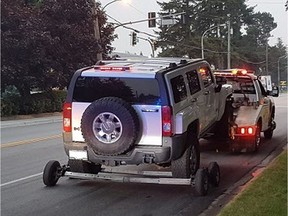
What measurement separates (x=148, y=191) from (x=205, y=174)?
102cm

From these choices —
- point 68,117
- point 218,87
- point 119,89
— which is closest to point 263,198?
point 119,89

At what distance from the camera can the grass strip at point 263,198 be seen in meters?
5.74

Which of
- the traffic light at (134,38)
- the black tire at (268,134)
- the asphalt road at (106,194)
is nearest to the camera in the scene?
the asphalt road at (106,194)

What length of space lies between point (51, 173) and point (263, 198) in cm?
342

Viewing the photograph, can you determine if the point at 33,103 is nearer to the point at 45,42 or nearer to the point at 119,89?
the point at 45,42

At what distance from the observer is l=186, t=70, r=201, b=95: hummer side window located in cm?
803

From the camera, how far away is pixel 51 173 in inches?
309

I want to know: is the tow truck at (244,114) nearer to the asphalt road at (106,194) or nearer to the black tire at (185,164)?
the asphalt road at (106,194)

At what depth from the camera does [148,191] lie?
7605 mm

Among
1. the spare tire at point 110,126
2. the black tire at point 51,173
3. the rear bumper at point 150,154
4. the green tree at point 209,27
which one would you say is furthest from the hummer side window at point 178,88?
the green tree at point 209,27

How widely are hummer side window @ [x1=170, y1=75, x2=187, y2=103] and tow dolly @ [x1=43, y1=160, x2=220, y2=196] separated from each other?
44.0 inches

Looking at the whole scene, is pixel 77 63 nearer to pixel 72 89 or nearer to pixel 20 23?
pixel 20 23

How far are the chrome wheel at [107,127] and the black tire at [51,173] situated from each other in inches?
49.4

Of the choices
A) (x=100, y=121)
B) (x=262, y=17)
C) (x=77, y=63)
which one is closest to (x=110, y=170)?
(x=100, y=121)
